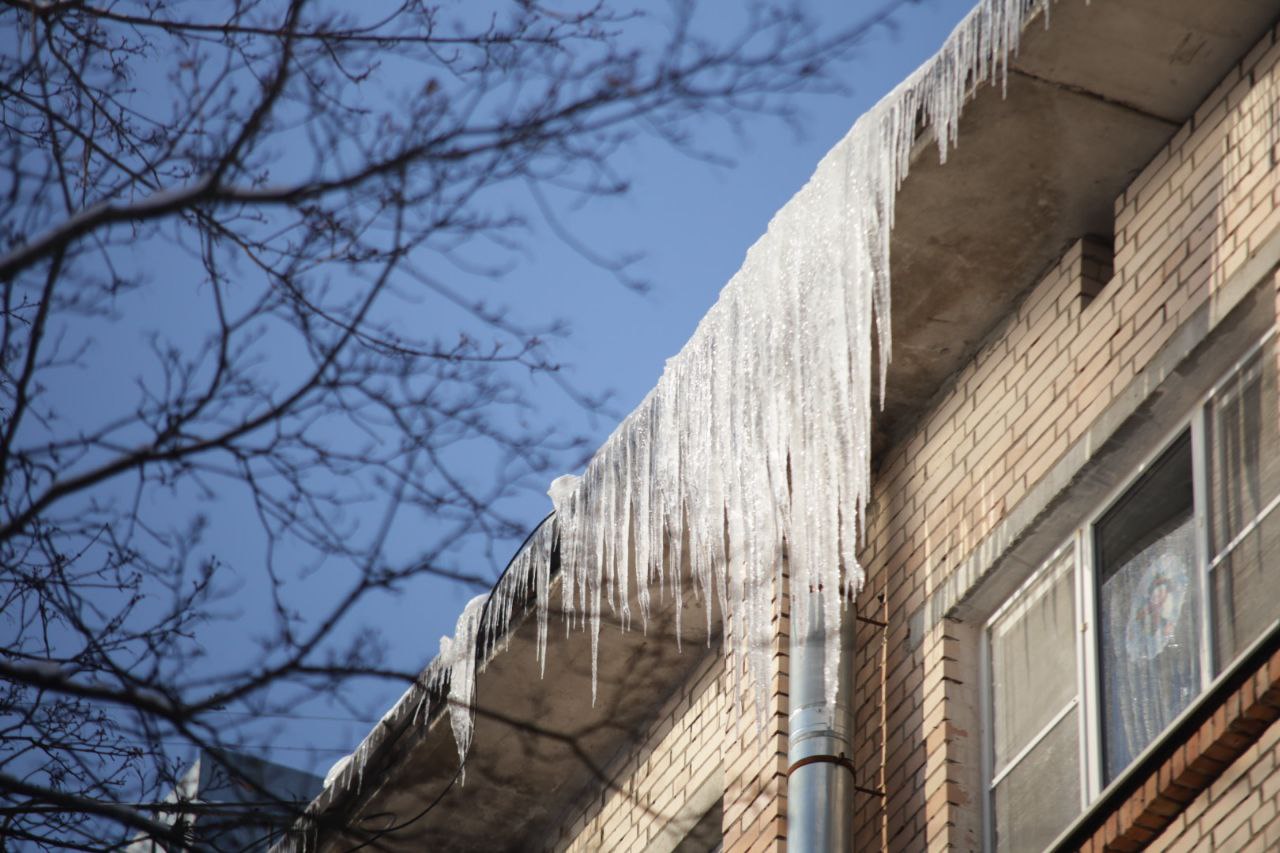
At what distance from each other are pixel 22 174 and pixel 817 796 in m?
3.43

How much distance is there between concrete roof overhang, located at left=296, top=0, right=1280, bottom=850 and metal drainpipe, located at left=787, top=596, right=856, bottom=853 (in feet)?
2.05

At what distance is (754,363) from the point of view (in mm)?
7289

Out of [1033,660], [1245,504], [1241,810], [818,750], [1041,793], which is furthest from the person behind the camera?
[818,750]

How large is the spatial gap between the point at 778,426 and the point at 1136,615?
157cm

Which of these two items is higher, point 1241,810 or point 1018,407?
point 1018,407

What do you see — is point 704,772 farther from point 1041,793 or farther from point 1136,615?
point 1136,615

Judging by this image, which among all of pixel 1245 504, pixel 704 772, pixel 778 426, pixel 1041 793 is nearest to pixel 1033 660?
pixel 1041 793

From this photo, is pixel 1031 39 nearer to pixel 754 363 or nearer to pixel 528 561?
pixel 754 363

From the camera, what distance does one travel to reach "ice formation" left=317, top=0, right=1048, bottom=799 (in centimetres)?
667

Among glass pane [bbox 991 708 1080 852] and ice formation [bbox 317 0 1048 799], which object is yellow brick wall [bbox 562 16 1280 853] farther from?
ice formation [bbox 317 0 1048 799]

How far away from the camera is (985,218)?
270 inches

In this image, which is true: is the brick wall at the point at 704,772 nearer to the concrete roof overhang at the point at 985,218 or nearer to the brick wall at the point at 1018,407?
the concrete roof overhang at the point at 985,218

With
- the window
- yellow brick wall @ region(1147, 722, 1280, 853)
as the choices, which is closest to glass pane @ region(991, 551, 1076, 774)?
the window

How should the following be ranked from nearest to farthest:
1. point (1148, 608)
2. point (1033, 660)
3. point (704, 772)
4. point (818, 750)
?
point (1148, 608) → point (1033, 660) → point (818, 750) → point (704, 772)
